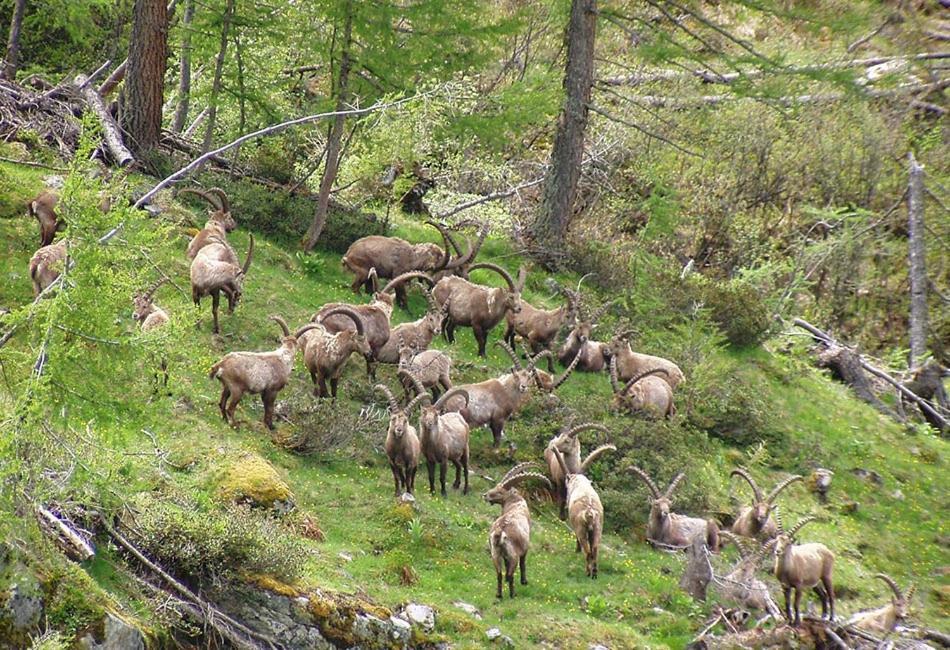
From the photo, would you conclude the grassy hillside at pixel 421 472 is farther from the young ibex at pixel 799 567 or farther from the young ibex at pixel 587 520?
the young ibex at pixel 799 567

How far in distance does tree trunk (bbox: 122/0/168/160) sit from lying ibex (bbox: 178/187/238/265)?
2.93 m

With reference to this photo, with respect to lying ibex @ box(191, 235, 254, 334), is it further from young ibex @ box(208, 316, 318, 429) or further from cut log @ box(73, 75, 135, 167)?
cut log @ box(73, 75, 135, 167)

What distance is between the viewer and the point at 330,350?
638 inches

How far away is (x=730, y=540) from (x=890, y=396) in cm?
1147

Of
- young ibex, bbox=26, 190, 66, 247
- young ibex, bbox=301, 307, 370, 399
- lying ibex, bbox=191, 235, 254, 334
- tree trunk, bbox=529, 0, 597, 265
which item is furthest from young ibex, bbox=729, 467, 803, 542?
young ibex, bbox=26, 190, 66, 247

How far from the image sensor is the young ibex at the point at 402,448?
46.6ft

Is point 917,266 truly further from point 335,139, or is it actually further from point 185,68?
point 185,68

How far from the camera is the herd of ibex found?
46.9 ft

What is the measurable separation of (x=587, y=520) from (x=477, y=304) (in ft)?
20.8

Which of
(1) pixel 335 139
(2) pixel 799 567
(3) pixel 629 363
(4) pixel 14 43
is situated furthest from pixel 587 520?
(4) pixel 14 43

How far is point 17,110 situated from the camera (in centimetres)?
2134

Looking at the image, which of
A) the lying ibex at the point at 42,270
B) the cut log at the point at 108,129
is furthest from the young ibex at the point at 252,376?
the cut log at the point at 108,129

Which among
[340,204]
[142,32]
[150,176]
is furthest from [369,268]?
[142,32]

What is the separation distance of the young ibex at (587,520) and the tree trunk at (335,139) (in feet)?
30.1
